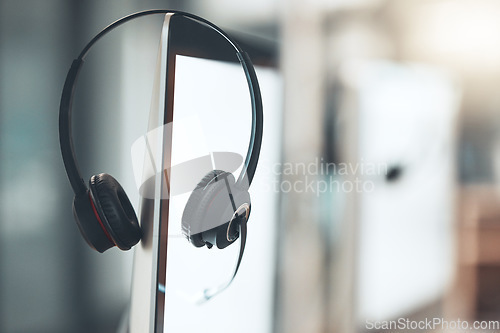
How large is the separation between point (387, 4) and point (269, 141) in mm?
466

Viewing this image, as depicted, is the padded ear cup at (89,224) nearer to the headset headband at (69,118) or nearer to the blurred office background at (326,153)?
the headset headband at (69,118)

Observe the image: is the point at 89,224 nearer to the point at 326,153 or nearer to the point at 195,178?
the point at 195,178

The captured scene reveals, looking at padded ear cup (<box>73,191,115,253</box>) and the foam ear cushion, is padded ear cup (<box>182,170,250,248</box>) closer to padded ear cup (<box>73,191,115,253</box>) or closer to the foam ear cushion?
the foam ear cushion

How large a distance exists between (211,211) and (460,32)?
78 centimetres

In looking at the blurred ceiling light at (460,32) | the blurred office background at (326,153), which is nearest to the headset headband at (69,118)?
the blurred office background at (326,153)

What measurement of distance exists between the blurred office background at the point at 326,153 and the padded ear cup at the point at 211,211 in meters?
0.34

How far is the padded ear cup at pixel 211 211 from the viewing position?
575 mm

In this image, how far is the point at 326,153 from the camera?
1.01 metres

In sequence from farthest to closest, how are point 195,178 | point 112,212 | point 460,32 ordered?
point 460,32, point 195,178, point 112,212

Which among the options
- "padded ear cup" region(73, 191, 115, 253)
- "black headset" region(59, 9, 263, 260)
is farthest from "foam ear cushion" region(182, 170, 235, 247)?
"padded ear cup" region(73, 191, 115, 253)

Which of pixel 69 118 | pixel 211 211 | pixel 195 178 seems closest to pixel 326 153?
pixel 195 178

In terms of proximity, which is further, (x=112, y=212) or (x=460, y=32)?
(x=460, y=32)

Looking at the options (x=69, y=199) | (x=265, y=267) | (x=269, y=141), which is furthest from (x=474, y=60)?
(x=69, y=199)

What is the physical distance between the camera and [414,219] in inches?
38.5
